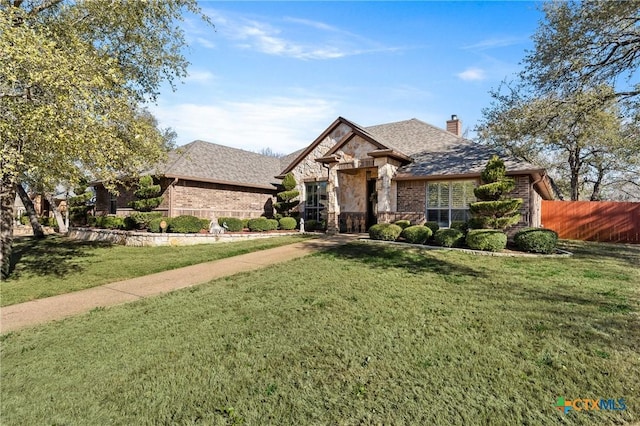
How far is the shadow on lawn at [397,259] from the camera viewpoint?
309 inches

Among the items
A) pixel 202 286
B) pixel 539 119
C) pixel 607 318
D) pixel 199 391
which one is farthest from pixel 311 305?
pixel 539 119

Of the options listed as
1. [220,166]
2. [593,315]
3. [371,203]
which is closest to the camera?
[593,315]

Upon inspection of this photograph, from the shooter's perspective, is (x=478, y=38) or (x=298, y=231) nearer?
(x=478, y=38)

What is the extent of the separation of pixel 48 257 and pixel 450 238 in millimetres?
15012

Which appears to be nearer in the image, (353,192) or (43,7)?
(43,7)

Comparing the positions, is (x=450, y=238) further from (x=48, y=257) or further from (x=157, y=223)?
(x=48, y=257)

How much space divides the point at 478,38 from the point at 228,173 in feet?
45.4

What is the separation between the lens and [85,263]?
10.6m

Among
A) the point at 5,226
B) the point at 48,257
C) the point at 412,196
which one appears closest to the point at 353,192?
the point at 412,196

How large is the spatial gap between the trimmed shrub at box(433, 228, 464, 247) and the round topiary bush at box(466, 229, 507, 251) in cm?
47

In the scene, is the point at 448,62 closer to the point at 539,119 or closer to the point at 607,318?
the point at 539,119

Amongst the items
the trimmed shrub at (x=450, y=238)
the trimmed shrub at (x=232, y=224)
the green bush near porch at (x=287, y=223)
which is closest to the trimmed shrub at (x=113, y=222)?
the trimmed shrub at (x=232, y=224)

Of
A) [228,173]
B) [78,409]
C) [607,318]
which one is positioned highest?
[228,173]

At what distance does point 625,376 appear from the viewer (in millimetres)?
3348
